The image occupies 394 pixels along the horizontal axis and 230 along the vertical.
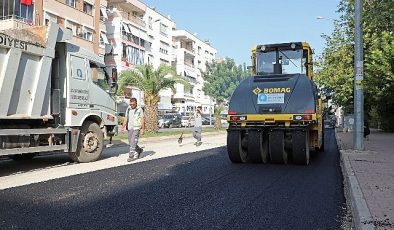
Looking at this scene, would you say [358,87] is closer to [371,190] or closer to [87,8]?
[371,190]

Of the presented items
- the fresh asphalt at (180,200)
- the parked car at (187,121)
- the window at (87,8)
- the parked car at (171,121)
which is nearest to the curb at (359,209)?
the fresh asphalt at (180,200)

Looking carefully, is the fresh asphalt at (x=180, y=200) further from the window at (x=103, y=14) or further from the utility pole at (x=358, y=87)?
the window at (x=103, y=14)

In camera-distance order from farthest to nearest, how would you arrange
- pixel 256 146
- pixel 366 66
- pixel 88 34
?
pixel 88 34
pixel 366 66
pixel 256 146

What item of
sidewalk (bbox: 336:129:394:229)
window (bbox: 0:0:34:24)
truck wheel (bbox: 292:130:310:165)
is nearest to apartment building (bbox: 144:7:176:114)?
window (bbox: 0:0:34:24)

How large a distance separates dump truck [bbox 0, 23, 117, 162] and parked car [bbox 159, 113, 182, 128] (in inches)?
1351

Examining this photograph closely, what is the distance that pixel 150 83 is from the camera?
1072 inches

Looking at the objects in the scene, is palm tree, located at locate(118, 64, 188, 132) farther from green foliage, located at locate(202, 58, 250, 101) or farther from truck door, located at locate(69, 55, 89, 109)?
green foliage, located at locate(202, 58, 250, 101)

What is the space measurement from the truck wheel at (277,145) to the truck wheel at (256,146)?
0.25 meters

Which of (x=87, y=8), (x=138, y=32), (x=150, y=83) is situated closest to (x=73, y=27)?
(x=87, y=8)

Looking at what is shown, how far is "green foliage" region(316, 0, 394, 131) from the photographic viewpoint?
79.9ft

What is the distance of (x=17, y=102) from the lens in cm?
895

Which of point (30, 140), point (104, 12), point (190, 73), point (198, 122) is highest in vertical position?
point (104, 12)

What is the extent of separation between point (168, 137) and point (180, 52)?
164ft

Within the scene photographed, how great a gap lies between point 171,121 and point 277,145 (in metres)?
37.8
